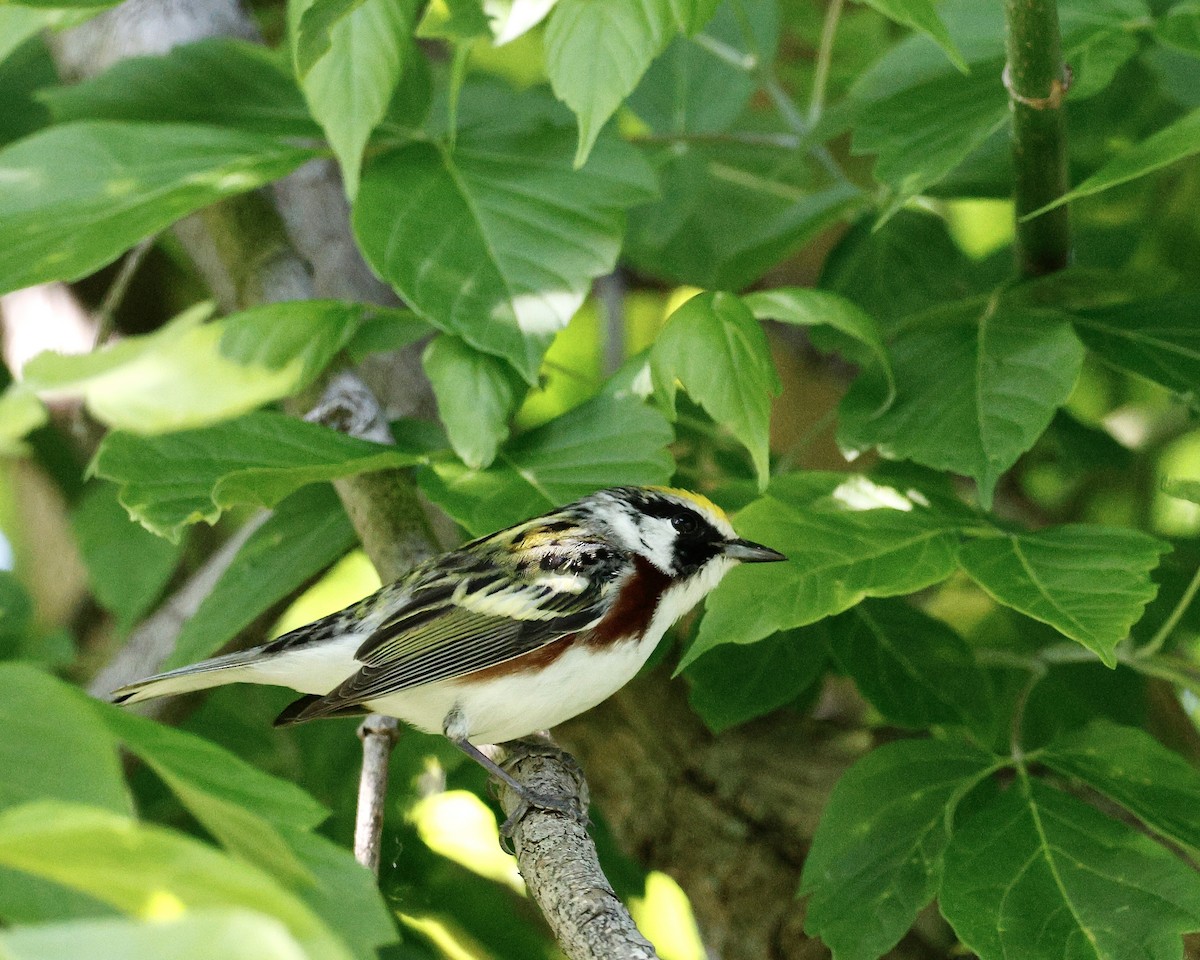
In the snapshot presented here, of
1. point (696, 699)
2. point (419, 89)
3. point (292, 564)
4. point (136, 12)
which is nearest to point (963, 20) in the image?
point (419, 89)

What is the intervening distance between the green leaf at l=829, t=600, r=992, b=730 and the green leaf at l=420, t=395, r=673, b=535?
68cm

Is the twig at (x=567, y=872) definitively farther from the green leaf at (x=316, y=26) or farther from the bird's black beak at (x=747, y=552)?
the green leaf at (x=316, y=26)

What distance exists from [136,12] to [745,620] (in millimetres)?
2601

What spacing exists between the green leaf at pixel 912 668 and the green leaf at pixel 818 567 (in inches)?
22.9

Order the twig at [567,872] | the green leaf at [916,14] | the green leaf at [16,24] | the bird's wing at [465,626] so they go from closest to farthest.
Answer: the twig at [567,872] < the green leaf at [916,14] < the bird's wing at [465,626] < the green leaf at [16,24]

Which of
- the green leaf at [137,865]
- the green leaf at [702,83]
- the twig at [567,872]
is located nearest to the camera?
the green leaf at [137,865]

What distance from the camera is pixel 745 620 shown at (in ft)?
6.34

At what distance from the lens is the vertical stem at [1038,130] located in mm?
2182

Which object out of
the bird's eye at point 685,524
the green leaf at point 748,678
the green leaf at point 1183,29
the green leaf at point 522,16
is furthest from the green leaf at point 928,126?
the green leaf at point 748,678

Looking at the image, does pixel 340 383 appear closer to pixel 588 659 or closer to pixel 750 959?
pixel 588 659

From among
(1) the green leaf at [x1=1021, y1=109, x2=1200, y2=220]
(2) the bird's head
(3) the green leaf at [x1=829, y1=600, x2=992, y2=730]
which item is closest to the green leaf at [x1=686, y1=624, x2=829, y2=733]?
(3) the green leaf at [x1=829, y1=600, x2=992, y2=730]

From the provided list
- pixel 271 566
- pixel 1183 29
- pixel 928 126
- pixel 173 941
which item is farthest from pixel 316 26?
pixel 1183 29

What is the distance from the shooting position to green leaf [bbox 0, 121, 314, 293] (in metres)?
2.35

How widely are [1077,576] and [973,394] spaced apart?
1.81 feet
